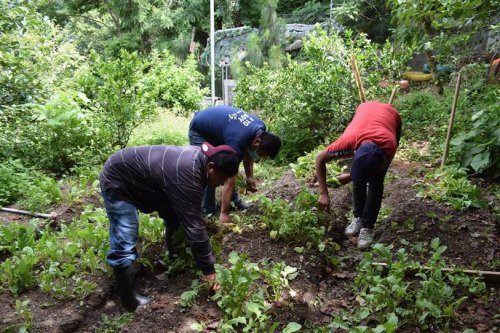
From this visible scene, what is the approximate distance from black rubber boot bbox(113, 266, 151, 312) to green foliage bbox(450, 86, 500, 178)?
4391 millimetres

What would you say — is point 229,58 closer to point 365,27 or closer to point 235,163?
point 365,27

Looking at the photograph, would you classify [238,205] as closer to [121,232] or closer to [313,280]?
[313,280]

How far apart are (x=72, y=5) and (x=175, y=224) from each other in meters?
20.1

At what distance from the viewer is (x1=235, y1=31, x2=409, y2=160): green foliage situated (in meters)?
7.07

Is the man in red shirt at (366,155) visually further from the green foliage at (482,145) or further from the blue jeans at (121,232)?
the blue jeans at (121,232)

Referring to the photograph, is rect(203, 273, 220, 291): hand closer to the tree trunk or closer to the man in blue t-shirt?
the man in blue t-shirt

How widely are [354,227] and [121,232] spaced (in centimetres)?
255

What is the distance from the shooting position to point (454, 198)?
4695 mm

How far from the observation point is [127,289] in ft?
10.6

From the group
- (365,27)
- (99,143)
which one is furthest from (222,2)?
(99,143)

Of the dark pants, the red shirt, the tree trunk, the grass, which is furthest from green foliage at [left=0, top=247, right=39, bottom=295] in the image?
the tree trunk

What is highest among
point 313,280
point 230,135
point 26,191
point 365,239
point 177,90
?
point 230,135

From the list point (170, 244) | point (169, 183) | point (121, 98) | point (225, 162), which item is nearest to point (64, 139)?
point (121, 98)

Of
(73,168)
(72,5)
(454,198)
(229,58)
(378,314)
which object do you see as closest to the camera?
(378,314)
